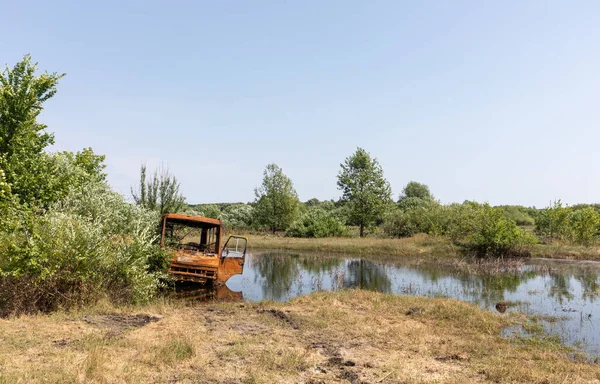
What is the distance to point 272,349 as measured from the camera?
7.70 m

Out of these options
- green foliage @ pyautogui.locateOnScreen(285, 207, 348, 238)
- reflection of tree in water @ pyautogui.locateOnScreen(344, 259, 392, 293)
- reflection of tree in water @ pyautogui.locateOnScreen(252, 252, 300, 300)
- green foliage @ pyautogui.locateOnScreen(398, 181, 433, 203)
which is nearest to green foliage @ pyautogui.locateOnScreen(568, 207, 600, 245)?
reflection of tree in water @ pyautogui.locateOnScreen(344, 259, 392, 293)

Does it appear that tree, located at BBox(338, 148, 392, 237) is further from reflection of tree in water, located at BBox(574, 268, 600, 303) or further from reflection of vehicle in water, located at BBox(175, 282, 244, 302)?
reflection of vehicle in water, located at BBox(175, 282, 244, 302)

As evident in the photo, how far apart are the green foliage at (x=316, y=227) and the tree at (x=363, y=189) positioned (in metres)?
2.88

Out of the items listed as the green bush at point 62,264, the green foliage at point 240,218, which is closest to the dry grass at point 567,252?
the green bush at point 62,264

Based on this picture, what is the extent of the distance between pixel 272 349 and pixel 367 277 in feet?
46.0

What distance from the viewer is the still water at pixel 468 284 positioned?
12641 millimetres

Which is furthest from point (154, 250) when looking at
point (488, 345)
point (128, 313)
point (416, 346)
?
point (488, 345)

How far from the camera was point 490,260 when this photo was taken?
26.8 m

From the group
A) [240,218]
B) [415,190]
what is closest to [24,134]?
[240,218]

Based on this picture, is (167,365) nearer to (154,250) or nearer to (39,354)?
(39,354)

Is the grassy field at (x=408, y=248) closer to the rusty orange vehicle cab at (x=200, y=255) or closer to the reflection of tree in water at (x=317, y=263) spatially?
the reflection of tree in water at (x=317, y=263)

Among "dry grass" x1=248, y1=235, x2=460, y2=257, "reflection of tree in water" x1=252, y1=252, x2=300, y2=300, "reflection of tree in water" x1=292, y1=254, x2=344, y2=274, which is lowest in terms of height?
"reflection of tree in water" x1=252, y1=252, x2=300, y2=300

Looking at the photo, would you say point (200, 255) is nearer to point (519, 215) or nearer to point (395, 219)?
point (395, 219)

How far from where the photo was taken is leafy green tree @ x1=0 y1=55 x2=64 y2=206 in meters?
12.1
